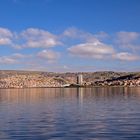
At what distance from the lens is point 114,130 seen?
161 ft

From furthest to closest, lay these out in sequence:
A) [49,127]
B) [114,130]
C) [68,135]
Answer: [49,127]
[114,130]
[68,135]

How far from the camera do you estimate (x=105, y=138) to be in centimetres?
4344

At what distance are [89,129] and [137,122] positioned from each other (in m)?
10.1

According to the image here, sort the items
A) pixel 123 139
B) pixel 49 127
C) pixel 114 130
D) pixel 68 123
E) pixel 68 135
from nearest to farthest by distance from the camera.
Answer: pixel 123 139, pixel 68 135, pixel 114 130, pixel 49 127, pixel 68 123

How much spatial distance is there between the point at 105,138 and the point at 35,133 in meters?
9.34

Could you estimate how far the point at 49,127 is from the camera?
2072 inches

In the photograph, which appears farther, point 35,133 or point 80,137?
point 35,133

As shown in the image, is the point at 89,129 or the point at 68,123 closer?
the point at 89,129

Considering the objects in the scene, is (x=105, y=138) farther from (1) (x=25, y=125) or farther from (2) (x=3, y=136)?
(1) (x=25, y=125)

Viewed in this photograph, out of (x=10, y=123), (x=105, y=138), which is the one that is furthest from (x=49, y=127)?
(x=105, y=138)

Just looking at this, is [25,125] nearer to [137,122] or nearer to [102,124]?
[102,124]

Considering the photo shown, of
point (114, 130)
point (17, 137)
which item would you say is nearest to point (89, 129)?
point (114, 130)

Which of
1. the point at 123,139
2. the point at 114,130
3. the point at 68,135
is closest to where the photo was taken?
the point at 123,139

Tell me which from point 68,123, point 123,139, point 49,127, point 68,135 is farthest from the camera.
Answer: point 68,123
